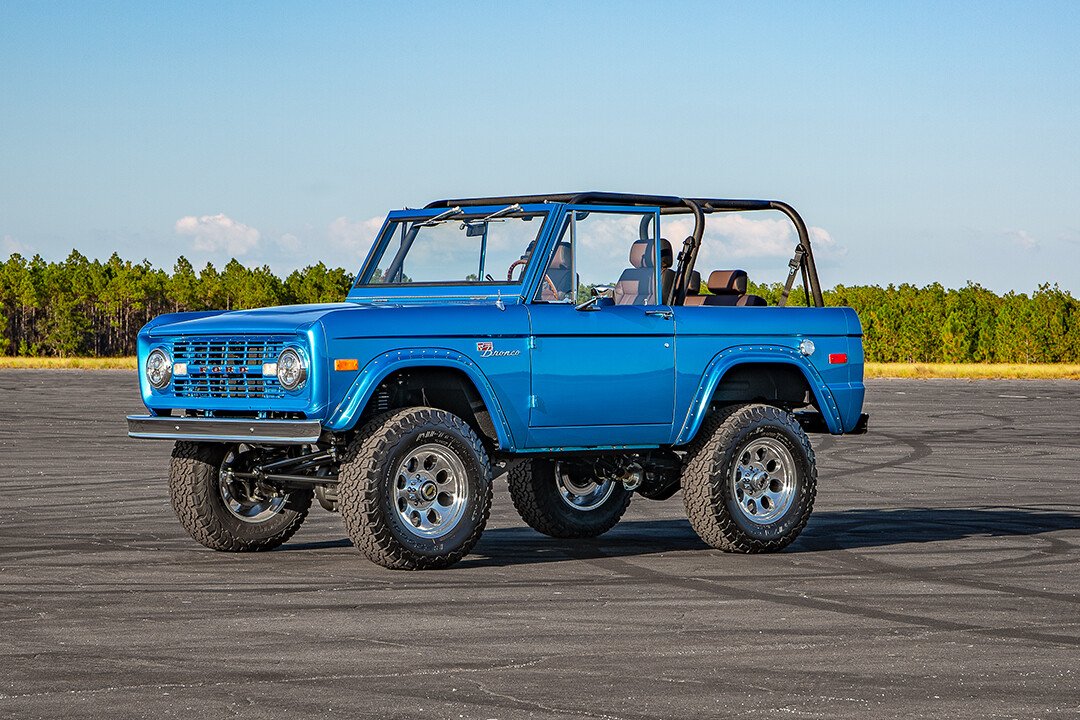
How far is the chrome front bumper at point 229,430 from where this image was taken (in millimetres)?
10539

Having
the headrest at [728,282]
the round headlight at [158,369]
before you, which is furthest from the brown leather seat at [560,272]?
the round headlight at [158,369]

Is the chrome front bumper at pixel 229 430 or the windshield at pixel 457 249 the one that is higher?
the windshield at pixel 457 249

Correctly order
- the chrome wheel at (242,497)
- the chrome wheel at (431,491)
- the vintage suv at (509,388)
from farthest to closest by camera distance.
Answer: the chrome wheel at (242,497) → the chrome wheel at (431,491) → the vintage suv at (509,388)

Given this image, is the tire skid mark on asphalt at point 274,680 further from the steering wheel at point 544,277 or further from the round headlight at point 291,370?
the steering wheel at point 544,277

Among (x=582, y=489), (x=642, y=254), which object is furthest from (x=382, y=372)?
(x=582, y=489)

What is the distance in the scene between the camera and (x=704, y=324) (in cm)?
1241

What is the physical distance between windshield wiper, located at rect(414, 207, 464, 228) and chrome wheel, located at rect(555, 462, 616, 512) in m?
2.16

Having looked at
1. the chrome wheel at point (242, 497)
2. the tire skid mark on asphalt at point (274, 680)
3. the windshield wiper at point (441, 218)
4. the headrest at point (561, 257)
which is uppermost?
the windshield wiper at point (441, 218)

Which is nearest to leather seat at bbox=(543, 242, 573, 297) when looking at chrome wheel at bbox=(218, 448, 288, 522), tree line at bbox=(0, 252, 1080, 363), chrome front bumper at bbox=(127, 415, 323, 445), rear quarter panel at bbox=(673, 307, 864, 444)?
rear quarter panel at bbox=(673, 307, 864, 444)

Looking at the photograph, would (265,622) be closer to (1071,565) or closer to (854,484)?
(1071,565)

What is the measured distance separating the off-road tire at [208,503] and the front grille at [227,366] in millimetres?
739

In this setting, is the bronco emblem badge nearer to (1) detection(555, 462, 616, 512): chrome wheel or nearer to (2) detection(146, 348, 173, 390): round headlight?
(2) detection(146, 348, 173, 390): round headlight

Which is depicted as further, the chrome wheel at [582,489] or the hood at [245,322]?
the chrome wheel at [582,489]

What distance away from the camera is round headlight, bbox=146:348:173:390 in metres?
11.6
